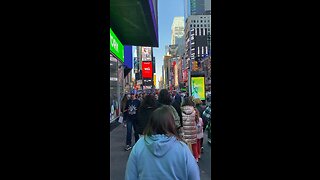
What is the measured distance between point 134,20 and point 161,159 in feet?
36.1

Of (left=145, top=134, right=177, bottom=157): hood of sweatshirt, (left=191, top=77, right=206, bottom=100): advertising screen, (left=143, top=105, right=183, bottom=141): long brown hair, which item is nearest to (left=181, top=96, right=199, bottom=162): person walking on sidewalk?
(left=143, top=105, right=183, bottom=141): long brown hair

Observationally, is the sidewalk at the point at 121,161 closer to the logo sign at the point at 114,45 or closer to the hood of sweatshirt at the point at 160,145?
the hood of sweatshirt at the point at 160,145

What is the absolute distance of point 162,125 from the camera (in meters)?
2.39

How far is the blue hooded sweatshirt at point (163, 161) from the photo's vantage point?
2229mm

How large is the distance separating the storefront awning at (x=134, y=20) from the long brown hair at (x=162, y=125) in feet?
25.7

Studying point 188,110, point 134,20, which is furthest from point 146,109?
point 134,20

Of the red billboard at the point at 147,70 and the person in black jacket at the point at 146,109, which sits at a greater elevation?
the red billboard at the point at 147,70

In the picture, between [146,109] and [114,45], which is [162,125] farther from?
[114,45]

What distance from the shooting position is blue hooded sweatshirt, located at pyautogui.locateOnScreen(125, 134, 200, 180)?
2.23m

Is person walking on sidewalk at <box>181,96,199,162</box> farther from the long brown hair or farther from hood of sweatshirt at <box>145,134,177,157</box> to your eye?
hood of sweatshirt at <box>145,134,177,157</box>

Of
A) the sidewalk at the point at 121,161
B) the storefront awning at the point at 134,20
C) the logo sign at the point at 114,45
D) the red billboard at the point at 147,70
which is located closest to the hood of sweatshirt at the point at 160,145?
the sidewalk at the point at 121,161
